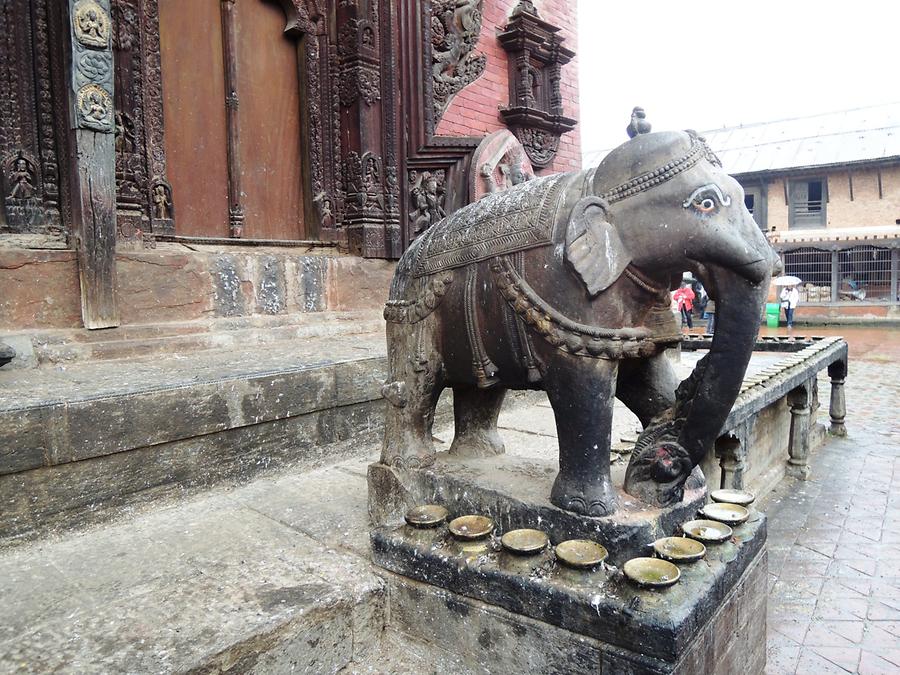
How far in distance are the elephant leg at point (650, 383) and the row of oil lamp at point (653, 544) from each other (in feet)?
1.17

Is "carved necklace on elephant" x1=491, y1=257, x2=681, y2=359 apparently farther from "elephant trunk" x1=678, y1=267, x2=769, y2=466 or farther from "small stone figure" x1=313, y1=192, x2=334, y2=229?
"small stone figure" x1=313, y1=192, x2=334, y2=229

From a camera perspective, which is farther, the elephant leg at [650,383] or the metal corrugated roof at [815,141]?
the metal corrugated roof at [815,141]

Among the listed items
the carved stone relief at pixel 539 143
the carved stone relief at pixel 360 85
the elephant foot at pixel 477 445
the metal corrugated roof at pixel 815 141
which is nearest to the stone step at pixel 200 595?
the elephant foot at pixel 477 445

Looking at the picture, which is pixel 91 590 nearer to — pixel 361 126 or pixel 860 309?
pixel 361 126

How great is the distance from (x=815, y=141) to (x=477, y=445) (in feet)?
100

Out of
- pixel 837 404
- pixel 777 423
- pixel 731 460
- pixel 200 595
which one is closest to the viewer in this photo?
pixel 200 595

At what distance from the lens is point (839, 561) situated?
3734mm

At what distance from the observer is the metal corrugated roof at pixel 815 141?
2531cm

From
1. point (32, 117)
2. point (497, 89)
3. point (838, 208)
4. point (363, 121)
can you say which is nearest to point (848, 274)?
point (838, 208)

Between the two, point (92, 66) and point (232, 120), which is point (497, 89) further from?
point (92, 66)

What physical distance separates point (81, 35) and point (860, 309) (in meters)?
26.3

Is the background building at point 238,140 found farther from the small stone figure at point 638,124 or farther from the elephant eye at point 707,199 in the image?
the elephant eye at point 707,199

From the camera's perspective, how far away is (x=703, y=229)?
5.52 ft

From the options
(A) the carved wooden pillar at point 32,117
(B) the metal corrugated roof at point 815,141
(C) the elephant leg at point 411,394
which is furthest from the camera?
(B) the metal corrugated roof at point 815,141
